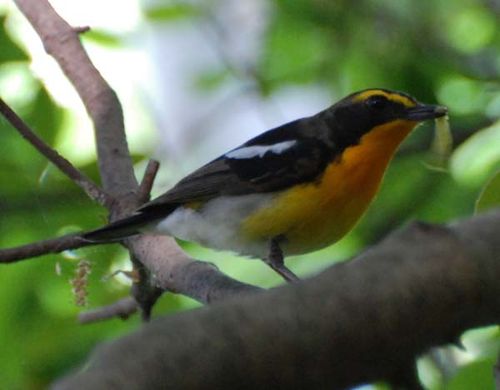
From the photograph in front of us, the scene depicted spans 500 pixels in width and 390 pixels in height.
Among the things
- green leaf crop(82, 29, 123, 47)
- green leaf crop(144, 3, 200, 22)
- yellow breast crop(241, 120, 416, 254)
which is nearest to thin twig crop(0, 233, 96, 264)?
yellow breast crop(241, 120, 416, 254)

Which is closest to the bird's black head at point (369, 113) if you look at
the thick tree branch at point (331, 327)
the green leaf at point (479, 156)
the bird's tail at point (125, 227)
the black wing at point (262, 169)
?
the black wing at point (262, 169)

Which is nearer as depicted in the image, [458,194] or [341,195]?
[341,195]

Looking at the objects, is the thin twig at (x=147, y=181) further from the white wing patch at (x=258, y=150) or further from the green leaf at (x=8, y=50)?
the green leaf at (x=8, y=50)

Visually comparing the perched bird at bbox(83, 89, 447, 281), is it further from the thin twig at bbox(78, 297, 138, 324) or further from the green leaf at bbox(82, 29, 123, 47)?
the green leaf at bbox(82, 29, 123, 47)

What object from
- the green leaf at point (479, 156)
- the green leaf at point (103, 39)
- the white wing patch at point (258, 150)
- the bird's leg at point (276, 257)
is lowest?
the green leaf at point (479, 156)

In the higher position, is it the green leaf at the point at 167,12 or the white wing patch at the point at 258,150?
the green leaf at the point at 167,12

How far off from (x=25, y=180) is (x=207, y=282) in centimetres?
184

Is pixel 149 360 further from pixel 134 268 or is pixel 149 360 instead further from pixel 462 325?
pixel 134 268

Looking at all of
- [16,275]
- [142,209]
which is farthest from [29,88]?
[142,209]

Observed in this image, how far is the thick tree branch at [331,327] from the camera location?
2.91 ft

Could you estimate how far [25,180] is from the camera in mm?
4484

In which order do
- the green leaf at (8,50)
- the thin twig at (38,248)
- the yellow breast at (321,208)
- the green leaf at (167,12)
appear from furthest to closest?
1. the green leaf at (167,12)
2. the green leaf at (8,50)
3. the yellow breast at (321,208)
4. the thin twig at (38,248)

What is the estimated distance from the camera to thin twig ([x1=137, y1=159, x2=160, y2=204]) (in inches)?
129

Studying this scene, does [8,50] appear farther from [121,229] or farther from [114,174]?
[121,229]
